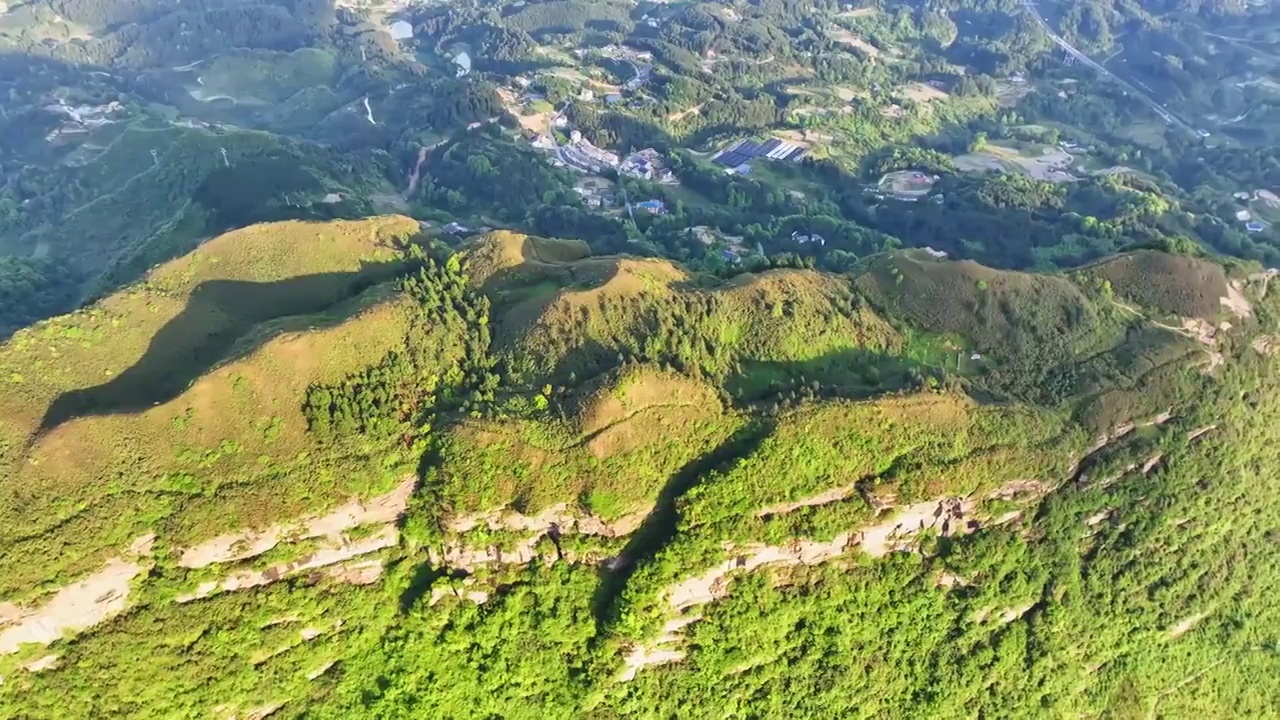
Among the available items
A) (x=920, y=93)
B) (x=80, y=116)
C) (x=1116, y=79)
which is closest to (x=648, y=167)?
(x=920, y=93)

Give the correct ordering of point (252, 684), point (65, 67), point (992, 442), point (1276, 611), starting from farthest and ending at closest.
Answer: point (65, 67), point (1276, 611), point (992, 442), point (252, 684)

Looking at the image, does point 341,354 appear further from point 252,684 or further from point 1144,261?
point 1144,261

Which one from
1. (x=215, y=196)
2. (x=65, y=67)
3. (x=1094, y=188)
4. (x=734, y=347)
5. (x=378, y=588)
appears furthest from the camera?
(x=65, y=67)

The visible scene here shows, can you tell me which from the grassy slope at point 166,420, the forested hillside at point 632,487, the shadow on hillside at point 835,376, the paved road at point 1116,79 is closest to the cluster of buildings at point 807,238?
the forested hillside at point 632,487

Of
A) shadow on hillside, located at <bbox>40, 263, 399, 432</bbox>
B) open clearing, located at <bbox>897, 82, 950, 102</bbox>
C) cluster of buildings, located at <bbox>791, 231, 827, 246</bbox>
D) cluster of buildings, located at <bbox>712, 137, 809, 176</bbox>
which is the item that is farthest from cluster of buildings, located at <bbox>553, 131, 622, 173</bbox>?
shadow on hillside, located at <bbox>40, 263, 399, 432</bbox>

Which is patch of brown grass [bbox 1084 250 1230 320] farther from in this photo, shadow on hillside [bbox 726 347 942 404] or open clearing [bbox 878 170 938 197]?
open clearing [bbox 878 170 938 197]

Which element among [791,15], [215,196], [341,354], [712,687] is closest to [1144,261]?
[712,687]

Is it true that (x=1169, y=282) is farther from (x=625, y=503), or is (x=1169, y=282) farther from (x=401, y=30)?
(x=401, y=30)
